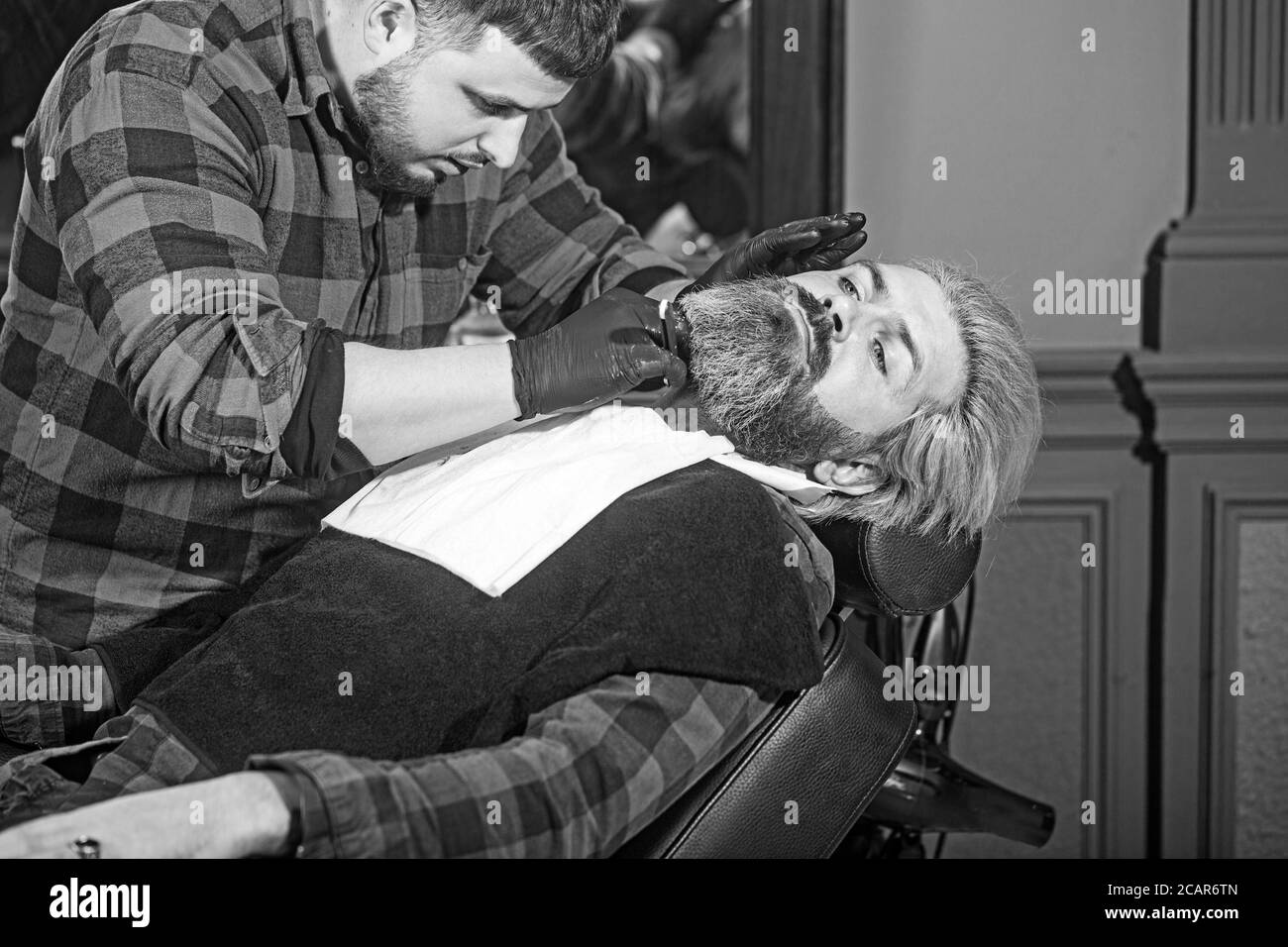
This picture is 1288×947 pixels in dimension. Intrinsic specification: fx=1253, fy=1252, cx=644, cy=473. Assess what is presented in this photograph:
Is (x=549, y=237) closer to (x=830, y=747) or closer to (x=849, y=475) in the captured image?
(x=849, y=475)

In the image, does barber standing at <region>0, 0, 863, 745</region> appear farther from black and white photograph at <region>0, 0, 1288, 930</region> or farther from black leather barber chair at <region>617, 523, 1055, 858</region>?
black leather barber chair at <region>617, 523, 1055, 858</region>

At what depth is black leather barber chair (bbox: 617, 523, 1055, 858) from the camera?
1359 mm

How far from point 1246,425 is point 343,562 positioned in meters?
1.84

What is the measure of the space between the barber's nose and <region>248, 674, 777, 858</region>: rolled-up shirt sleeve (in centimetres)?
77

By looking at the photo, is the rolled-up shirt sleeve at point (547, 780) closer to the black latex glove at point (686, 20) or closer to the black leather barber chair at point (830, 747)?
the black leather barber chair at point (830, 747)

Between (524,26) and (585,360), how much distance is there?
0.44 meters

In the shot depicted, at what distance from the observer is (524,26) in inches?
61.5

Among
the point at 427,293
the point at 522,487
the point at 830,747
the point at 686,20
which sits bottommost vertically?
the point at 830,747

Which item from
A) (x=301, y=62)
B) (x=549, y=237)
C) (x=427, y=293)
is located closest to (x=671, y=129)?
(x=549, y=237)

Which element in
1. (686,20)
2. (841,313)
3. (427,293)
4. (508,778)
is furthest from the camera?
(686,20)

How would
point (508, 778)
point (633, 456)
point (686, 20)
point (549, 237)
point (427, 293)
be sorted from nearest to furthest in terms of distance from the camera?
point (508, 778), point (633, 456), point (427, 293), point (549, 237), point (686, 20)

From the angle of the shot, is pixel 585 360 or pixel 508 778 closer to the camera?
pixel 508 778
